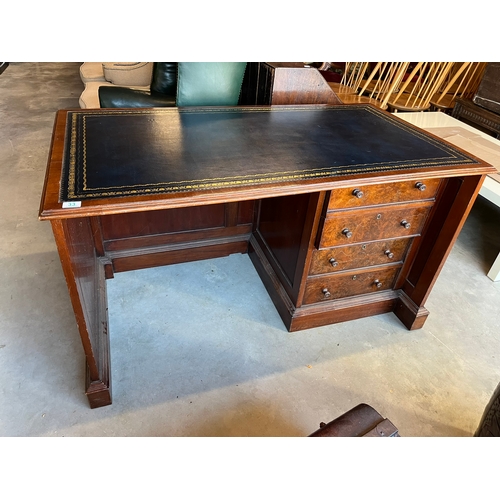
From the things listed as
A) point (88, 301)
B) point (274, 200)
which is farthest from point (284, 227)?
point (88, 301)

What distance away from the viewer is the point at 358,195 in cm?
134

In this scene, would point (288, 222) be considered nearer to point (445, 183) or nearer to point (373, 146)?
point (373, 146)

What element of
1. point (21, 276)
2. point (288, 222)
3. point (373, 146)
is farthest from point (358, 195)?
point (21, 276)

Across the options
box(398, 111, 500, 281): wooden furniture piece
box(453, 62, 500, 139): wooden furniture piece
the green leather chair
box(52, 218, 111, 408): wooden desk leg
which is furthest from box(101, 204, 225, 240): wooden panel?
box(453, 62, 500, 139): wooden furniture piece

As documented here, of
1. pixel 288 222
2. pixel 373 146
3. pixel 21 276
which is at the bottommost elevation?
pixel 21 276

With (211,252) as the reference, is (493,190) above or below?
above

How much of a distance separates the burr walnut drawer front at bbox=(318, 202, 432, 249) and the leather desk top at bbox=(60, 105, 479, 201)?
7.6 inches

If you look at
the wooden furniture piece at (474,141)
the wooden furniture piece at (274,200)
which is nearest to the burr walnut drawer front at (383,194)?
the wooden furniture piece at (274,200)

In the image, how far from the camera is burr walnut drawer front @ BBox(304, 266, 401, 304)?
1636 mm

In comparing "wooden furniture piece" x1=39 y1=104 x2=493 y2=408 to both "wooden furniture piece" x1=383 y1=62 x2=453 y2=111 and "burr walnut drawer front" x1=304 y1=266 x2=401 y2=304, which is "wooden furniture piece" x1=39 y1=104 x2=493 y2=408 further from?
"wooden furniture piece" x1=383 y1=62 x2=453 y2=111

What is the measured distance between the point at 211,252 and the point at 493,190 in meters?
1.55

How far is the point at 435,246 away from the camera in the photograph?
5.29 feet

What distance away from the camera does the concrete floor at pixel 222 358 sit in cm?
139

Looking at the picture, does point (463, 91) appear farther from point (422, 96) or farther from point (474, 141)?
point (474, 141)
